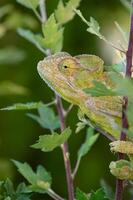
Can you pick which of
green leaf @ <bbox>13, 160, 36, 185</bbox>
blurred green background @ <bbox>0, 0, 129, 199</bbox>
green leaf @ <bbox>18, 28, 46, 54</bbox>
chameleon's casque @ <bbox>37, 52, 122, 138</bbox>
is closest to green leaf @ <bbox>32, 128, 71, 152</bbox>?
chameleon's casque @ <bbox>37, 52, 122, 138</bbox>

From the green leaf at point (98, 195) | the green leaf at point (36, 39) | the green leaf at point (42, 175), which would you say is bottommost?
the green leaf at point (42, 175)

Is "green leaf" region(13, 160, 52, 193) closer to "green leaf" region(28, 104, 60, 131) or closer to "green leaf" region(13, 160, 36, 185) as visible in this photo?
"green leaf" region(13, 160, 36, 185)

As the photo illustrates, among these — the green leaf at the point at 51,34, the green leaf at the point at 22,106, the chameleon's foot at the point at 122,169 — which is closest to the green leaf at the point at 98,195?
the chameleon's foot at the point at 122,169

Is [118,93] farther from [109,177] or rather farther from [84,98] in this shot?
[109,177]

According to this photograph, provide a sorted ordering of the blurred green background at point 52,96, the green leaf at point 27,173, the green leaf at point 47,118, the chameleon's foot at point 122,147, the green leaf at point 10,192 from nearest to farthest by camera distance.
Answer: the chameleon's foot at point 122,147
the green leaf at point 10,192
the green leaf at point 27,173
the green leaf at point 47,118
the blurred green background at point 52,96

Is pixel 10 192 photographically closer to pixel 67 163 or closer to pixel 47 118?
pixel 67 163

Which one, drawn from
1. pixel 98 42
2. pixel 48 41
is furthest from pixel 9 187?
pixel 98 42

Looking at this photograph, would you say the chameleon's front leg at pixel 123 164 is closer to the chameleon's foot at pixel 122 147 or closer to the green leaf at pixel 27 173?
the chameleon's foot at pixel 122 147
